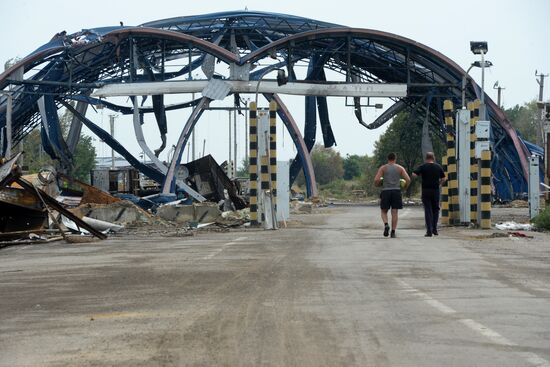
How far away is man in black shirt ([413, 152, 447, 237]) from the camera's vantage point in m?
20.1

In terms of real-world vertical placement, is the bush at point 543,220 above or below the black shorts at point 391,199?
below

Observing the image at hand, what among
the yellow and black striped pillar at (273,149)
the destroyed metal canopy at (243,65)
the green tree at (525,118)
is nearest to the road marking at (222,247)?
the yellow and black striped pillar at (273,149)

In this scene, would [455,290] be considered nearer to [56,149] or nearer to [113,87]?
[113,87]

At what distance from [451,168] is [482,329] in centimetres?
1828

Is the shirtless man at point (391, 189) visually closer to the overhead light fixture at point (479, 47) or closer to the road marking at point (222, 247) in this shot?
the road marking at point (222, 247)

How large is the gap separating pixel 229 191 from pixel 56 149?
45.9 feet

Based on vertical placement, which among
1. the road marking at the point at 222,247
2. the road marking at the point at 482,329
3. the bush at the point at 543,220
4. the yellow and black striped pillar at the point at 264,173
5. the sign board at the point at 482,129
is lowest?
the road marking at the point at 222,247

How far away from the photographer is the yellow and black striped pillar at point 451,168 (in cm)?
2473

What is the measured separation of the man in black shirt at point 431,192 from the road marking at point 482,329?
383 inches

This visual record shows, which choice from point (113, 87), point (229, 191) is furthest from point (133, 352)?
point (113, 87)

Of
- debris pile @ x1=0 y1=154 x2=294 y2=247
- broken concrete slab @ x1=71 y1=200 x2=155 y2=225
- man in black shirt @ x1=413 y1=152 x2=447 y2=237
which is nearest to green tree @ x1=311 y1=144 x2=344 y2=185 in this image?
debris pile @ x1=0 y1=154 x2=294 y2=247

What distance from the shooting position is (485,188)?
22.9 meters

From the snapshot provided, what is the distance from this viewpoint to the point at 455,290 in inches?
399

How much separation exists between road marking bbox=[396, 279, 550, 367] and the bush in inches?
534
